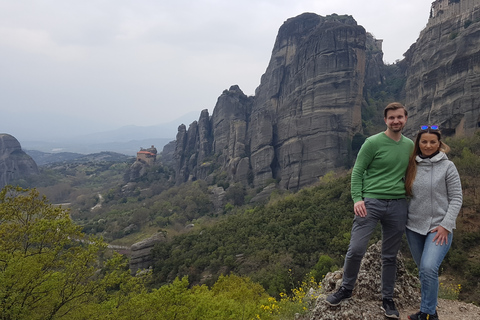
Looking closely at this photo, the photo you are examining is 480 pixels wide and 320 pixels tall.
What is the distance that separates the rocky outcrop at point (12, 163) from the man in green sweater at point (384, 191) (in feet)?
358

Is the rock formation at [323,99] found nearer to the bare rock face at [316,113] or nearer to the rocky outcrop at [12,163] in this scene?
the bare rock face at [316,113]

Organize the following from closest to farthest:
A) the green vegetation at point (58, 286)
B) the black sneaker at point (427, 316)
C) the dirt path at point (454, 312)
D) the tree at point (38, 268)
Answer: the black sneaker at point (427, 316) → the dirt path at point (454, 312) → the tree at point (38, 268) → the green vegetation at point (58, 286)

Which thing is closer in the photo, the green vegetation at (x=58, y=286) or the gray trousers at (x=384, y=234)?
the gray trousers at (x=384, y=234)

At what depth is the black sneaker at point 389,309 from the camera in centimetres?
343

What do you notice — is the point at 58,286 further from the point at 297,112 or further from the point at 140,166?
the point at 140,166

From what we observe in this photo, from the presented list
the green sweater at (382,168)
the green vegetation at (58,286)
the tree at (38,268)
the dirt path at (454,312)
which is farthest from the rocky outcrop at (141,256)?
the green sweater at (382,168)

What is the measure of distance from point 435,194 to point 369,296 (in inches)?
71.2

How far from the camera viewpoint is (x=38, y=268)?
7.75 meters

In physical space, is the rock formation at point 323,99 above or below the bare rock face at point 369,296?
above

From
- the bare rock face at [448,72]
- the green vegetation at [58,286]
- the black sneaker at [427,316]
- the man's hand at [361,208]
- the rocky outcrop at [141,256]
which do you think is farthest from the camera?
the bare rock face at [448,72]

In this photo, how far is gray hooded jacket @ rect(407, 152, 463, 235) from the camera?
9.87 feet

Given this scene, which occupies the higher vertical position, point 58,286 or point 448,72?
point 448,72

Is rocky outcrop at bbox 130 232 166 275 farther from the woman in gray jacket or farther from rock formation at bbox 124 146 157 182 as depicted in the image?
rock formation at bbox 124 146 157 182

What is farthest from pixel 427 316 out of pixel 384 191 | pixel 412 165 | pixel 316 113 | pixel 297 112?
pixel 297 112
